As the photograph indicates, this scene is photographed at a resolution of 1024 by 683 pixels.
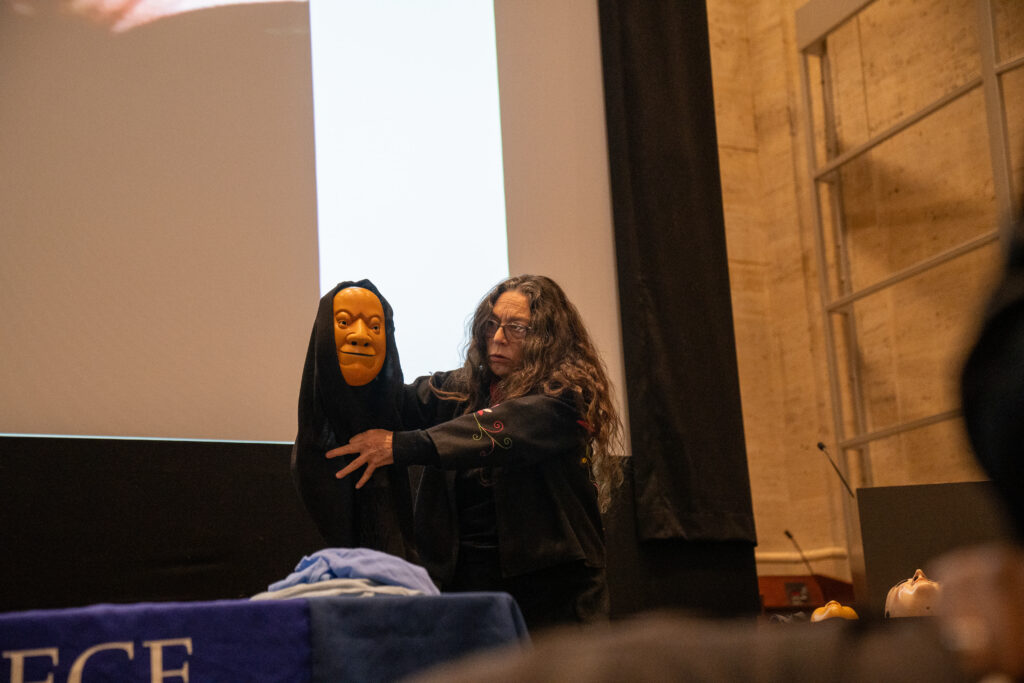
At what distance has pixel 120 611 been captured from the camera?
1.32 m

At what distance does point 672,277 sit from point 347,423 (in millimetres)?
2397

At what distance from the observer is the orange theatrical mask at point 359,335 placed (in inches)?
80.4

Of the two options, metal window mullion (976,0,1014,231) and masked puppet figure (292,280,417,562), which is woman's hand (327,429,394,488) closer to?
masked puppet figure (292,280,417,562)

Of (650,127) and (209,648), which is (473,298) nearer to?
(650,127)

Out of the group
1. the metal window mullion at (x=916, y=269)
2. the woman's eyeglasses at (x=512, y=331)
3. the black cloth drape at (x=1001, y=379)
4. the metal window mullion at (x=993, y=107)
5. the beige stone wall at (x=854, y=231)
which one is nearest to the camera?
the black cloth drape at (x=1001, y=379)

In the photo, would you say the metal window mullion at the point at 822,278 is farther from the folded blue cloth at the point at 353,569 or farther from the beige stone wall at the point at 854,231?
the folded blue cloth at the point at 353,569

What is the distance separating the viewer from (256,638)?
1396 millimetres

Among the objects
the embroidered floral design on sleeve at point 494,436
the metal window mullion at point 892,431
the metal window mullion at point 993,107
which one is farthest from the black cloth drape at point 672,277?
the embroidered floral design on sleeve at point 494,436

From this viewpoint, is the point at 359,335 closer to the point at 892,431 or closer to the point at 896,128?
the point at 892,431

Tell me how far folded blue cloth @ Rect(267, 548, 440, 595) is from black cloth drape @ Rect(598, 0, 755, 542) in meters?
2.51

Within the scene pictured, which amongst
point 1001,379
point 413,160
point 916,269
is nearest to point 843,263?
point 916,269

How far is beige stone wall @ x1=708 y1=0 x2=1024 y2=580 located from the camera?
4520 mm

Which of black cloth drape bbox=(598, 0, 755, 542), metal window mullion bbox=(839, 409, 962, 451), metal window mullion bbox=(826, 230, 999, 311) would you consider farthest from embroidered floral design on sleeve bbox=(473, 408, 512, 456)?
metal window mullion bbox=(839, 409, 962, 451)

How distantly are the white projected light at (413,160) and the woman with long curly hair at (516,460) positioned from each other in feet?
3.33
